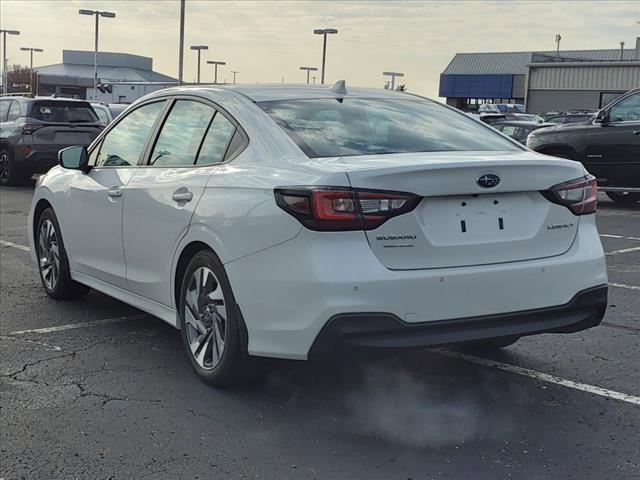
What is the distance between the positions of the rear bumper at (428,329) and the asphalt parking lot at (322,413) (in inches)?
17.1

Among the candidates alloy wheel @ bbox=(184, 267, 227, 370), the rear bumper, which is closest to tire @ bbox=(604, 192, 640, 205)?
the rear bumper

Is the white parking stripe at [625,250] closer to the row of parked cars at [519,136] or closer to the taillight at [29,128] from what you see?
the row of parked cars at [519,136]

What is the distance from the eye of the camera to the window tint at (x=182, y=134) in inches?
183

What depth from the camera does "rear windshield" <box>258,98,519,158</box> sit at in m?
4.07

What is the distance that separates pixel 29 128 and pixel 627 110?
10716 millimetres

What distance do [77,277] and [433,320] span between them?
3197 mm

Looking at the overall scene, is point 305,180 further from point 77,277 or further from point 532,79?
point 532,79

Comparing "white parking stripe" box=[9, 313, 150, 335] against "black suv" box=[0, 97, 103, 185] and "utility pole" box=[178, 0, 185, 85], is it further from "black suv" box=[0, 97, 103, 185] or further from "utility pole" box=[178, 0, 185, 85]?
"utility pole" box=[178, 0, 185, 85]

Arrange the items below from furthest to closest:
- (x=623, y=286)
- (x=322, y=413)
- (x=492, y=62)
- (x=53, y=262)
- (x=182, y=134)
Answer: (x=492, y=62) < (x=623, y=286) < (x=53, y=262) < (x=182, y=134) < (x=322, y=413)

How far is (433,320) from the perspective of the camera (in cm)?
357

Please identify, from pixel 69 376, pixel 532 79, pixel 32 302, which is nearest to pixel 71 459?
pixel 69 376

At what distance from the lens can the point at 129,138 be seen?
214 inches

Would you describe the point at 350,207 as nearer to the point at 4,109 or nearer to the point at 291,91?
the point at 291,91

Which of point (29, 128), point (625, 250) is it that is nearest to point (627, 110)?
point (625, 250)
